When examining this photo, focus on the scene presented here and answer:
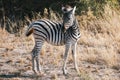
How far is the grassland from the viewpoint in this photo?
9843 mm

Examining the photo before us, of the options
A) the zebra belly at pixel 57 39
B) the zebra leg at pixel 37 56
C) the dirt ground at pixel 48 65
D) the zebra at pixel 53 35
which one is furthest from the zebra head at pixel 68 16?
the dirt ground at pixel 48 65

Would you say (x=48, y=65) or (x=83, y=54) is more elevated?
(x=83, y=54)

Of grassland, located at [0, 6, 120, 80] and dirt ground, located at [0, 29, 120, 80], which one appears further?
grassland, located at [0, 6, 120, 80]

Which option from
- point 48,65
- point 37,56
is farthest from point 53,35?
point 48,65

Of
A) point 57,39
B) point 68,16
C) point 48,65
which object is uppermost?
point 68,16

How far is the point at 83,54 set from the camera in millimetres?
11594

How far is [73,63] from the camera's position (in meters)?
10.8

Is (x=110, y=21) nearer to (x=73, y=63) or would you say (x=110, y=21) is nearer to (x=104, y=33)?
(x=104, y=33)

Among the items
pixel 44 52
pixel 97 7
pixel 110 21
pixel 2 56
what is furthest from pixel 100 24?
pixel 2 56

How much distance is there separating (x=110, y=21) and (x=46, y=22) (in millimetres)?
4723

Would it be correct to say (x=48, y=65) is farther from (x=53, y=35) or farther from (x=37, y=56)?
(x=53, y=35)

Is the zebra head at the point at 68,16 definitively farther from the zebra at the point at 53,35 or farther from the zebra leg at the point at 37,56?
the zebra leg at the point at 37,56

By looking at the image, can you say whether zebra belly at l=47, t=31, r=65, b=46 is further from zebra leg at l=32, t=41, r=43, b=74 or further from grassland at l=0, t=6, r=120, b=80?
grassland at l=0, t=6, r=120, b=80

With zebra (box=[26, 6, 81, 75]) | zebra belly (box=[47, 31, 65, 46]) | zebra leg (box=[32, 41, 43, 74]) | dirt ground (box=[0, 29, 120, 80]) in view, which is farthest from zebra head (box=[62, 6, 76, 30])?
dirt ground (box=[0, 29, 120, 80])
